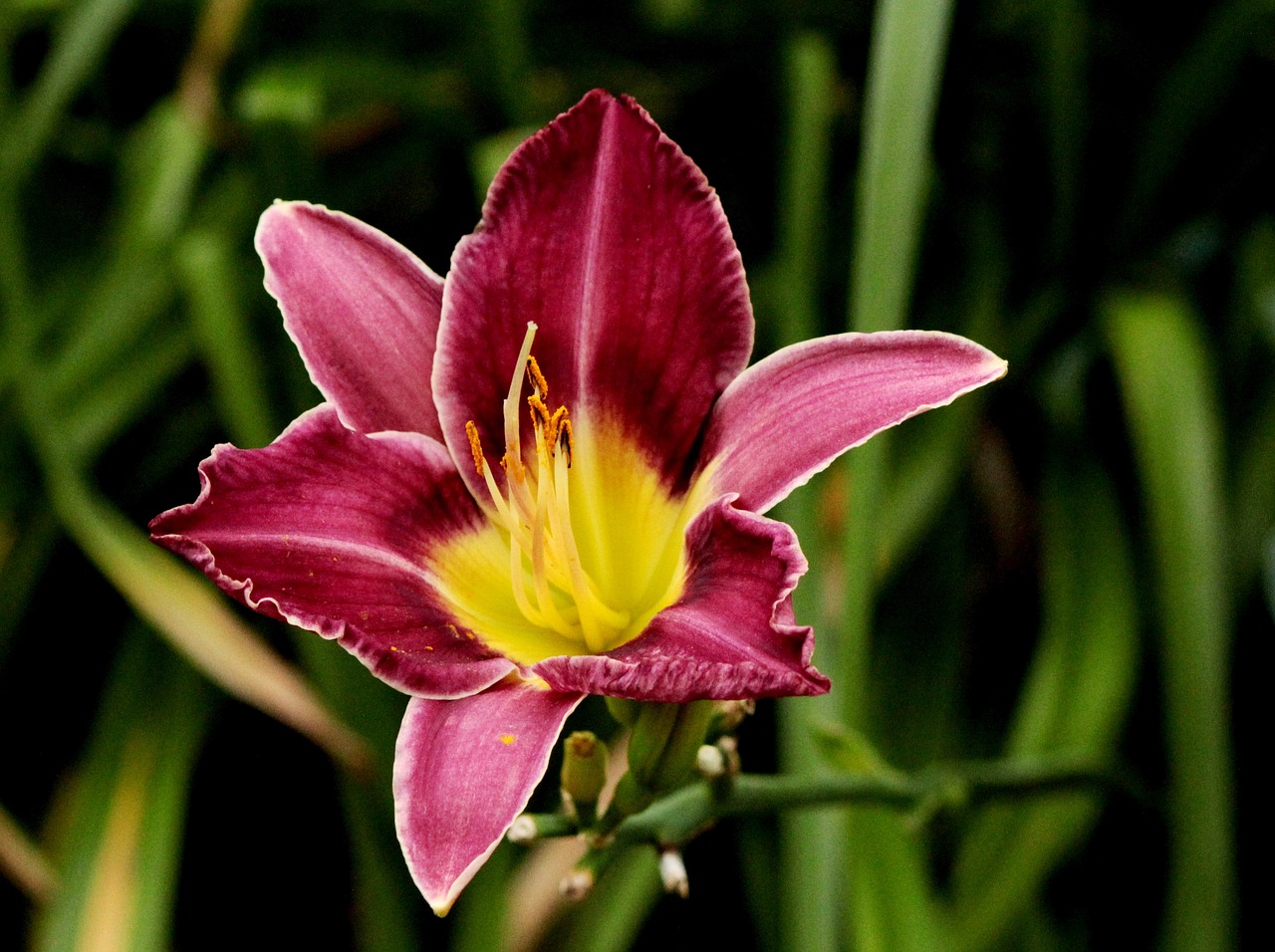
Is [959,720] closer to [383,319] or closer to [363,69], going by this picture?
[383,319]

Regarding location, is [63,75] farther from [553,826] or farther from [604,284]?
[553,826]

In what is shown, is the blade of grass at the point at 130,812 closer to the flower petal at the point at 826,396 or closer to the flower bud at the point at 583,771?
the flower bud at the point at 583,771

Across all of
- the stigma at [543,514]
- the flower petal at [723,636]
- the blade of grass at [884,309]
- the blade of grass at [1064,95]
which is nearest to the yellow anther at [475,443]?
the stigma at [543,514]

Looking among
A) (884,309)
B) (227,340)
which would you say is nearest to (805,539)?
(884,309)

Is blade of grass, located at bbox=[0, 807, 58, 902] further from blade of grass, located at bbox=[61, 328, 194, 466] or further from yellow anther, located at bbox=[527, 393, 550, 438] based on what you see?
yellow anther, located at bbox=[527, 393, 550, 438]

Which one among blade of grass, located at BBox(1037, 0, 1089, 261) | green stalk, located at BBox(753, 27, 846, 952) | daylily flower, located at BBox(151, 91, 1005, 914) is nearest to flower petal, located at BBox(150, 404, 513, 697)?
daylily flower, located at BBox(151, 91, 1005, 914)

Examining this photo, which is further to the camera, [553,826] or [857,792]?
[857,792]

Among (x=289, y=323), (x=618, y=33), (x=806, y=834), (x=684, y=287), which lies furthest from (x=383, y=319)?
(x=618, y=33)
